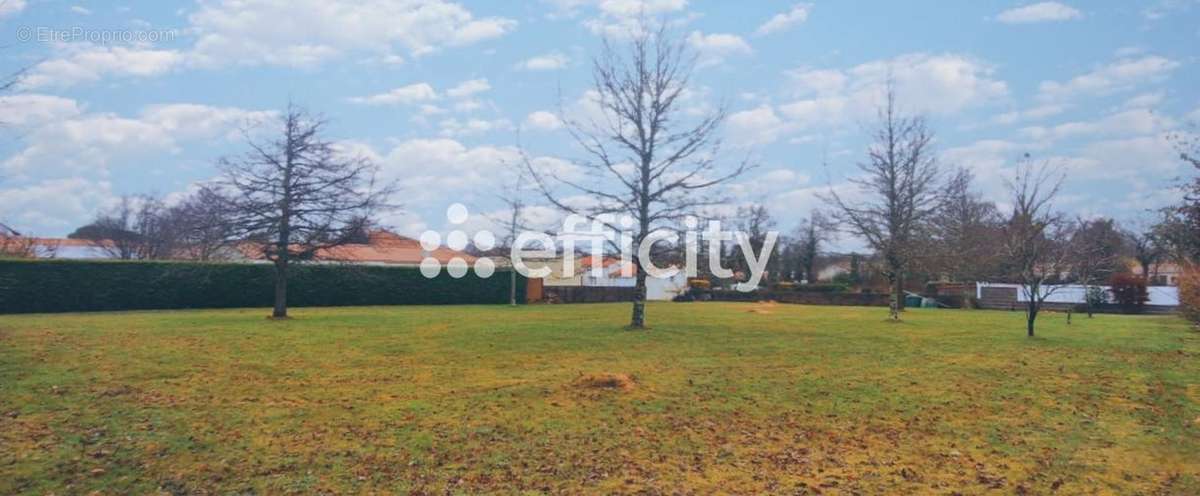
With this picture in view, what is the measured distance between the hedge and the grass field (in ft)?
42.3

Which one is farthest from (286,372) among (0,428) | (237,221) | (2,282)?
(2,282)

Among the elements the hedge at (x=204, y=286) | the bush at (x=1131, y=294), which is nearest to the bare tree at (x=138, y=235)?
the hedge at (x=204, y=286)

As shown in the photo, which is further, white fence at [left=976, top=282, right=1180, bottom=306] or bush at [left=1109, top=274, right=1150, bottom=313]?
white fence at [left=976, top=282, right=1180, bottom=306]

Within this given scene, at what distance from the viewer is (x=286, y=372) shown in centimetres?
1045

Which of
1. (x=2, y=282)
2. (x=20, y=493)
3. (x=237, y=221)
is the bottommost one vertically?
(x=20, y=493)

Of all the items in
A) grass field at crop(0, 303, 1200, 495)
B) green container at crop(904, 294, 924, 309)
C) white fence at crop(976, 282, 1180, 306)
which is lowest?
grass field at crop(0, 303, 1200, 495)

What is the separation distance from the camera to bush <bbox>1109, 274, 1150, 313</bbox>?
3506cm

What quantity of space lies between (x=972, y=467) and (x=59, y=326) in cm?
1934

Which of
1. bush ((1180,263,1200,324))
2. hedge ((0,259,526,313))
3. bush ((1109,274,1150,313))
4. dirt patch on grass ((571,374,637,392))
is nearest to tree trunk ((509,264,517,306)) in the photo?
hedge ((0,259,526,313))

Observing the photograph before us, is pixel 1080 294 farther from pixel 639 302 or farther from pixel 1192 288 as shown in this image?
pixel 639 302

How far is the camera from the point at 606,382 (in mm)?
9375

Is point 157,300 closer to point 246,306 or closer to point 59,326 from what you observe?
point 246,306

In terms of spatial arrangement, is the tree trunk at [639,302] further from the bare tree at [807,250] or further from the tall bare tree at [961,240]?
the bare tree at [807,250]

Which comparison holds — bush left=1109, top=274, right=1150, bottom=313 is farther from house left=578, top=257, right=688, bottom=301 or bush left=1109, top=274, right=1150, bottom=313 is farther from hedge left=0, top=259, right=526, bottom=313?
hedge left=0, top=259, right=526, bottom=313
